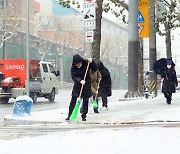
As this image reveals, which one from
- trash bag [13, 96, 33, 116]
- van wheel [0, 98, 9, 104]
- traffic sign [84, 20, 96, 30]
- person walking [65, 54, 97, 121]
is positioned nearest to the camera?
person walking [65, 54, 97, 121]

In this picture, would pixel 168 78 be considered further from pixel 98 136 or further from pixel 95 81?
pixel 98 136

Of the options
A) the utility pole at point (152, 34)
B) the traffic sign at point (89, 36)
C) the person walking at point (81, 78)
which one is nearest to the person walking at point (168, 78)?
the traffic sign at point (89, 36)

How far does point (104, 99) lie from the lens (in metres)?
14.4

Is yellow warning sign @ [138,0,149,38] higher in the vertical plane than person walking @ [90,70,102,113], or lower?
higher

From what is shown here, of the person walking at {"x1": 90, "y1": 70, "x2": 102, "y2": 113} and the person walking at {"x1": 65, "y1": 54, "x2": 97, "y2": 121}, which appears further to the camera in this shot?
the person walking at {"x1": 90, "y1": 70, "x2": 102, "y2": 113}

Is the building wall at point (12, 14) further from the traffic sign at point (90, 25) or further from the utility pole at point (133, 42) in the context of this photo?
the traffic sign at point (90, 25)

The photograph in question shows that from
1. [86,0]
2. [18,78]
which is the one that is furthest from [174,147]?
[18,78]

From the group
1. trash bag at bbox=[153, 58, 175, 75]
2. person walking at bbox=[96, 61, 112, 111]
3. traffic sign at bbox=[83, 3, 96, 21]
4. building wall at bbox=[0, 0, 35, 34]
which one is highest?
building wall at bbox=[0, 0, 35, 34]

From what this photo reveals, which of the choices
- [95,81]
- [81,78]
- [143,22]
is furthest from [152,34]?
[81,78]

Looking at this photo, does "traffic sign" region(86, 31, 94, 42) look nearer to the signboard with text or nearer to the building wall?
the signboard with text

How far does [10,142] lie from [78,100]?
120 inches

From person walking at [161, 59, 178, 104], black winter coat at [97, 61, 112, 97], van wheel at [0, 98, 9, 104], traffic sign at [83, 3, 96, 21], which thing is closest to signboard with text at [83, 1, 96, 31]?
traffic sign at [83, 3, 96, 21]

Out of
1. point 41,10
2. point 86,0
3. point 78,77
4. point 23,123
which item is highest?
point 41,10

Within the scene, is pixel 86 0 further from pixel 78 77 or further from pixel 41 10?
pixel 41 10
